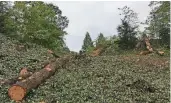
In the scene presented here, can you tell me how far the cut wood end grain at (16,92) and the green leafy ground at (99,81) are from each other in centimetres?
18

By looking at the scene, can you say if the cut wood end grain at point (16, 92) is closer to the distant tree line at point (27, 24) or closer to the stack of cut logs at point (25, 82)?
the stack of cut logs at point (25, 82)

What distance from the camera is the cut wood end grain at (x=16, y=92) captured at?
12.0m

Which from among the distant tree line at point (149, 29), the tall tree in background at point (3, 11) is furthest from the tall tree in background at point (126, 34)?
the tall tree in background at point (3, 11)

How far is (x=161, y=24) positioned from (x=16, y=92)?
19.6 m

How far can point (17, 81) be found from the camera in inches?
512

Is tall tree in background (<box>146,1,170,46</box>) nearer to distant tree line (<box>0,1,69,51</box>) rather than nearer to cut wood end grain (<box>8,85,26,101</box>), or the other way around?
distant tree line (<box>0,1,69,51</box>)

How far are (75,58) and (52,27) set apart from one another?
1239 centimetres

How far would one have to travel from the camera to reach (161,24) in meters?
29.4

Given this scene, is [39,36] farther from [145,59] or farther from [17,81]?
[17,81]

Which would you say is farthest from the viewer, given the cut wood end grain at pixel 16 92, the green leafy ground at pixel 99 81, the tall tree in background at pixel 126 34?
the tall tree in background at pixel 126 34

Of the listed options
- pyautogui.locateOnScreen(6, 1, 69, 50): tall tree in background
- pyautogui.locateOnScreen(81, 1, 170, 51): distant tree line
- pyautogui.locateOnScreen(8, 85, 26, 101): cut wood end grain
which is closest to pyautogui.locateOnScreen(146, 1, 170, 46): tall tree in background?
pyautogui.locateOnScreen(81, 1, 170, 51): distant tree line

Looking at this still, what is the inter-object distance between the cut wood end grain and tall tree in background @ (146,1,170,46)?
18221mm

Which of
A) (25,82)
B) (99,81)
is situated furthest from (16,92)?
(99,81)

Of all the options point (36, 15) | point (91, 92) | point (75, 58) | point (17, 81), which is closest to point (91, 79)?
point (91, 92)
